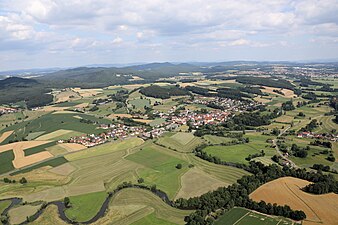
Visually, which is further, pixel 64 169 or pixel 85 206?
pixel 64 169

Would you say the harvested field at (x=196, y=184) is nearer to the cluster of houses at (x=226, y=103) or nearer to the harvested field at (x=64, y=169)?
the harvested field at (x=64, y=169)

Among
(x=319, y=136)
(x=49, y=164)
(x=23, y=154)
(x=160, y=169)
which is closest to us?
(x=160, y=169)

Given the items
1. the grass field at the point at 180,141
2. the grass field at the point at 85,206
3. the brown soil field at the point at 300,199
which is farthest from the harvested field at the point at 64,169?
the brown soil field at the point at 300,199

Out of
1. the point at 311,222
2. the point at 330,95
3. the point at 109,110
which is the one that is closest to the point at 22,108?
the point at 109,110

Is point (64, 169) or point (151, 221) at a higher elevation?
point (64, 169)

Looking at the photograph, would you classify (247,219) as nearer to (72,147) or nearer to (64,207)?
(64,207)

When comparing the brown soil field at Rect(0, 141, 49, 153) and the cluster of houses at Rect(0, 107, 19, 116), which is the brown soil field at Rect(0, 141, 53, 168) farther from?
the cluster of houses at Rect(0, 107, 19, 116)

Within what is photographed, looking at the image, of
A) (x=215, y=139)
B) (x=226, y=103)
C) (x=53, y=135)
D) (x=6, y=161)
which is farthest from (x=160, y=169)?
(x=226, y=103)
